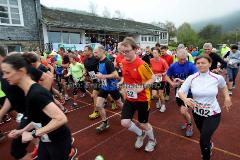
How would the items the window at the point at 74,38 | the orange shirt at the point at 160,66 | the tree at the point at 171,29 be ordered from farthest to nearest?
the tree at the point at 171,29 < the window at the point at 74,38 < the orange shirt at the point at 160,66

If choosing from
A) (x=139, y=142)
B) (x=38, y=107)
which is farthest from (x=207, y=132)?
(x=38, y=107)

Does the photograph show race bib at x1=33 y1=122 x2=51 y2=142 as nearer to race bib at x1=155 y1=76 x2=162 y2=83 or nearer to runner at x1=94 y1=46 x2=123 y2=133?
runner at x1=94 y1=46 x2=123 y2=133

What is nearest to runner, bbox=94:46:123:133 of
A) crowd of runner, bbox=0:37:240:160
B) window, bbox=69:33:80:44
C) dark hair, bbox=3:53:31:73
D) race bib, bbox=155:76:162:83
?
crowd of runner, bbox=0:37:240:160

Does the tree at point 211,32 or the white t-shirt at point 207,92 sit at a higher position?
the tree at point 211,32

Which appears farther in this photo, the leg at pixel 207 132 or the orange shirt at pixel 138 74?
the orange shirt at pixel 138 74

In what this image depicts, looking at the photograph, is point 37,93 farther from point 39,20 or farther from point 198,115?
point 39,20

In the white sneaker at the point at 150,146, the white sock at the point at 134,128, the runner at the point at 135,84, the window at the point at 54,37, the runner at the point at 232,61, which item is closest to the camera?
the runner at the point at 135,84

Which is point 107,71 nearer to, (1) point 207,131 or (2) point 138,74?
(2) point 138,74

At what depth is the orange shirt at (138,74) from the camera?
381cm

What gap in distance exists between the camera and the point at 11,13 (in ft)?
52.4

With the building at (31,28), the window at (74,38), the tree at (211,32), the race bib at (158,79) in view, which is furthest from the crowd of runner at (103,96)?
the tree at (211,32)

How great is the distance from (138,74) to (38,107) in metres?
2.06

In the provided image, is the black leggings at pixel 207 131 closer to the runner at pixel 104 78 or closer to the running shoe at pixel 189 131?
the running shoe at pixel 189 131

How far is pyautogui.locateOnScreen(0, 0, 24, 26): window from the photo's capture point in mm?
15633
